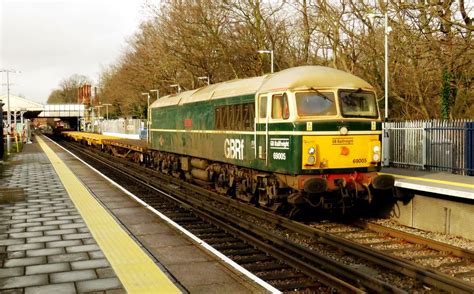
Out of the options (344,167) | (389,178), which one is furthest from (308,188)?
(389,178)

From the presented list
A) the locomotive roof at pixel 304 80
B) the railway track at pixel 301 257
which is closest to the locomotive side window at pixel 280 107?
the locomotive roof at pixel 304 80

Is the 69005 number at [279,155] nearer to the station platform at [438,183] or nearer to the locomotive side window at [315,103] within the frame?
the locomotive side window at [315,103]

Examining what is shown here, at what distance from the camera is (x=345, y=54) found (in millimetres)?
29469

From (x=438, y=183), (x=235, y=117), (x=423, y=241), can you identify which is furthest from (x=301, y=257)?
(x=235, y=117)

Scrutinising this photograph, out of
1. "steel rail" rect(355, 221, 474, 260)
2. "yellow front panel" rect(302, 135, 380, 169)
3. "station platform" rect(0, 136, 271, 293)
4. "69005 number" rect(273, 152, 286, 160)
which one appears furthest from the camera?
"69005 number" rect(273, 152, 286, 160)

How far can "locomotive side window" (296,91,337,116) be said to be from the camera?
11.3 metres

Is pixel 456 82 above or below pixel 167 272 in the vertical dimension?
above

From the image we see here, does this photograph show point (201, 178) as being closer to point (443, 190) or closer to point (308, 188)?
point (308, 188)

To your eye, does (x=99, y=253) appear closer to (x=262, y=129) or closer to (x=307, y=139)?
(x=307, y=139)

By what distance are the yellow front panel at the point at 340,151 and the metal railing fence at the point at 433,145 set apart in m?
3.41

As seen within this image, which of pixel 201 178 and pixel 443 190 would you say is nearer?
pixel 443 190

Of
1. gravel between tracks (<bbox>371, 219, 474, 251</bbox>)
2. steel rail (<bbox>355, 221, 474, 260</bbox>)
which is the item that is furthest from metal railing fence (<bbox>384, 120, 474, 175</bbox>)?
steel rail (<bbox>355, 221, 474, 260</bbox>)

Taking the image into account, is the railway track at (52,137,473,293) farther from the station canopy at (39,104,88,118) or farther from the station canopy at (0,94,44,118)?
the station canopy at (39,104,88,118)

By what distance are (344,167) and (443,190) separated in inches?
80.7
